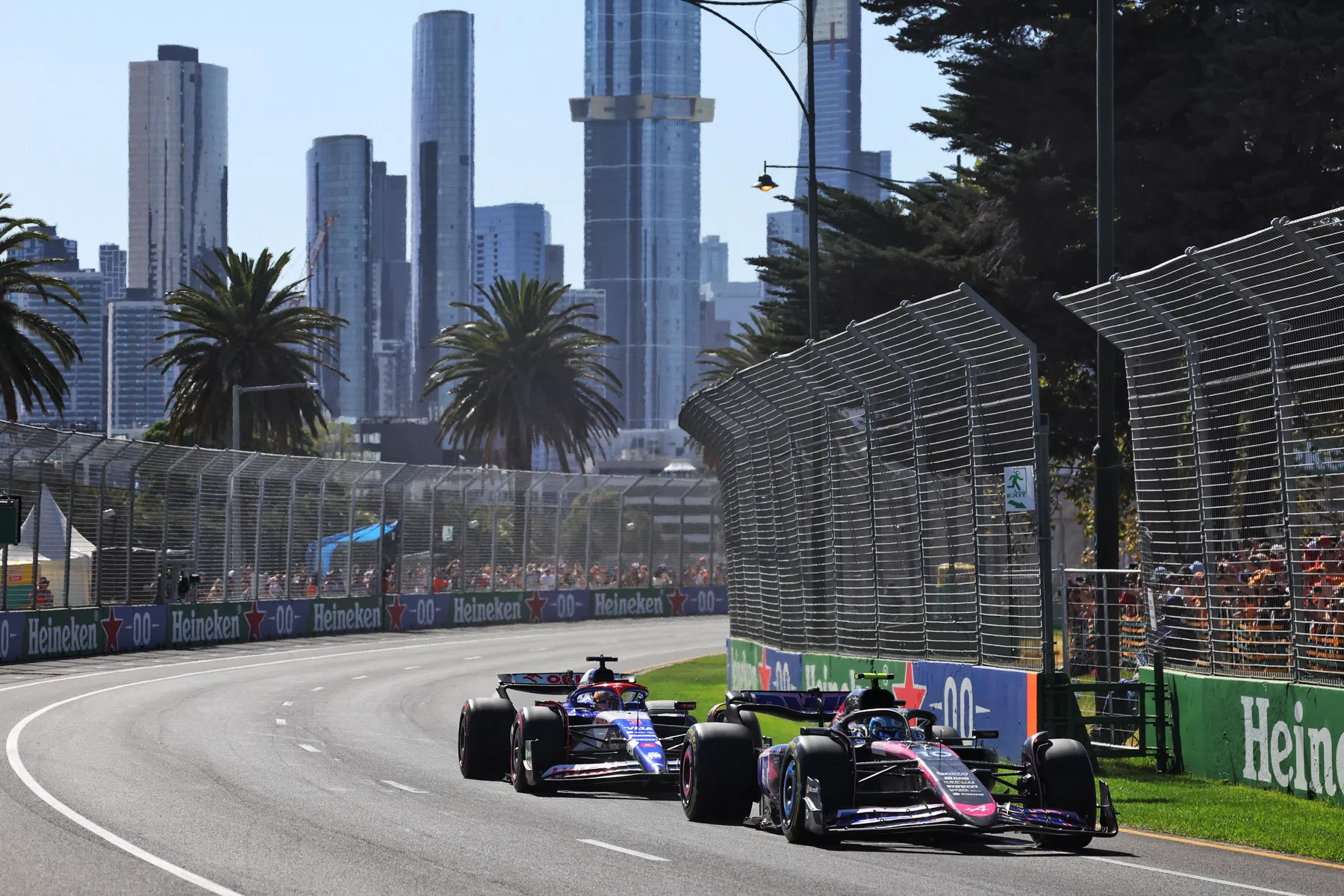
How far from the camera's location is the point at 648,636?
47.0 meters

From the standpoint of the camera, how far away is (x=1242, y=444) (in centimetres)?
1569

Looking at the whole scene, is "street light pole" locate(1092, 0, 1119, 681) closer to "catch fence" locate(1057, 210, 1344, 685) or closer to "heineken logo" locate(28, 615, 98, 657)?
"catch fence" locate(1057, 210, 1344, 685)

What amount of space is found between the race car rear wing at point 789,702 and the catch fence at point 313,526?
21.7 metres

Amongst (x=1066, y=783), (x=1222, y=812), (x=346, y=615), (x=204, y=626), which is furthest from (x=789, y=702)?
(x=346, y=615)

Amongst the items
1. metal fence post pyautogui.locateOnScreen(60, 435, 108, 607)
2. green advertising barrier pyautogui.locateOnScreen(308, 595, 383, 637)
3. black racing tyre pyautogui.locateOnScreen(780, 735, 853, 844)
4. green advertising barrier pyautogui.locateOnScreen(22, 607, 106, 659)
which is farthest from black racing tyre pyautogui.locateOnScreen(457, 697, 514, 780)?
green advertising barrier pyautogui.locateOnScreen(308, 595, 383, 637)

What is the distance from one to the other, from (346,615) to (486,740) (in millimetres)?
31619

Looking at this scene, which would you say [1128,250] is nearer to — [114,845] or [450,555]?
[114,845]

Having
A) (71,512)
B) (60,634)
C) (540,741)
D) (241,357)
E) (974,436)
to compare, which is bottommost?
(540,741)

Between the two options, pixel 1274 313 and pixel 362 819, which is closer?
pixel 362 819

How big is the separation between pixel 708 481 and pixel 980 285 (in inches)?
1106

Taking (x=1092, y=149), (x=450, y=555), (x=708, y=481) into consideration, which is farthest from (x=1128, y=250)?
(x=708, y=481)

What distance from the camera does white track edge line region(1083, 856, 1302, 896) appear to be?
33.6 feet

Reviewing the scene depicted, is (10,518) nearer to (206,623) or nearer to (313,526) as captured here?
(206,623)

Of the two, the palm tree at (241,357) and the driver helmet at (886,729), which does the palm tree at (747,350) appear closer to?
the palm tree at (241,357)
